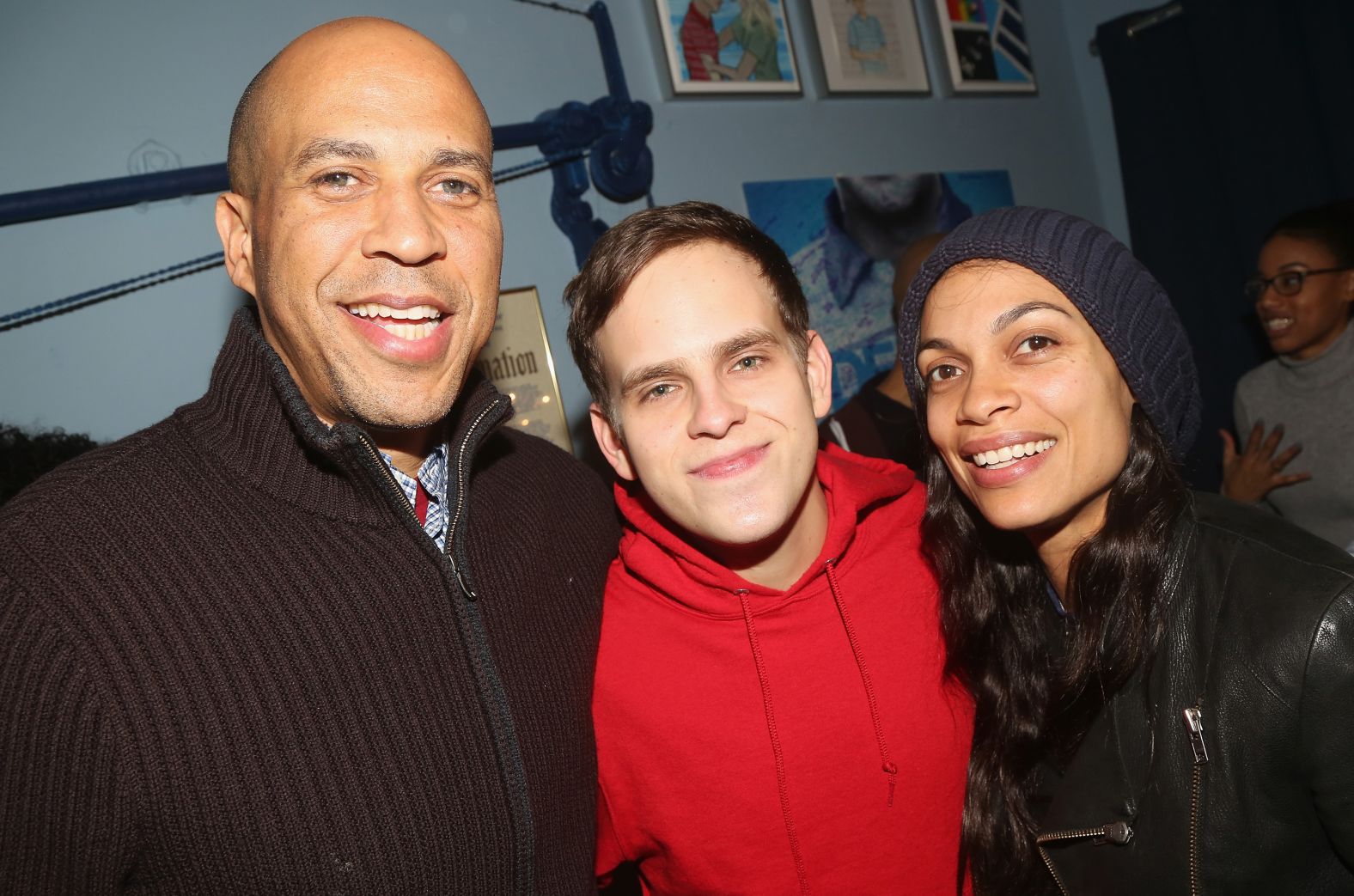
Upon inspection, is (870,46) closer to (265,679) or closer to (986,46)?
(986,46)

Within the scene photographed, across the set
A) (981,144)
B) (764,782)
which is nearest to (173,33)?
(764,782)

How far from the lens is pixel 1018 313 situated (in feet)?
4.68

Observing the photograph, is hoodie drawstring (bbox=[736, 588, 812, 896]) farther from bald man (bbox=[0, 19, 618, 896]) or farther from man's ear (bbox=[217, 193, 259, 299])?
man's ear (bbox=[217, 193, 259, 299])

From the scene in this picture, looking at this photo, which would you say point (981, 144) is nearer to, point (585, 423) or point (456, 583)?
point (585, 423)

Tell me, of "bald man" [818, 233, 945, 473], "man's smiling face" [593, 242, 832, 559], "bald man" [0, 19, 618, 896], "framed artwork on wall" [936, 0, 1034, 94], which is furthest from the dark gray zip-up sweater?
"framed artwork on wall" [936, 0, 1034, 94]

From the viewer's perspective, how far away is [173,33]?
6.43 feet

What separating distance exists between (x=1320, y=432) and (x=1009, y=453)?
2442 mm

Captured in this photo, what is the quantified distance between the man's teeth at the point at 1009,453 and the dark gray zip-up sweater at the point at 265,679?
793 mm

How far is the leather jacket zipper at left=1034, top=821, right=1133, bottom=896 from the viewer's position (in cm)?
138

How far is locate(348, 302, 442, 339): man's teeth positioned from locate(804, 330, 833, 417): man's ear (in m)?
0.73

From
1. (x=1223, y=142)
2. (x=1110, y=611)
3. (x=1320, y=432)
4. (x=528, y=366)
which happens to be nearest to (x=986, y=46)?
(x=1223, y=142)

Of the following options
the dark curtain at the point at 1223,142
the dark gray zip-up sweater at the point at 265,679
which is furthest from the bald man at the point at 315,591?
the dark curtain at the point at 1223,142

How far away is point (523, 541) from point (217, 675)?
0.53 meters

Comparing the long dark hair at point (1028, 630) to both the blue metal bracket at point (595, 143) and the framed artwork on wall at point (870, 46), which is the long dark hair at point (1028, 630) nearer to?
the blue metal bracket at point (595, 143)
